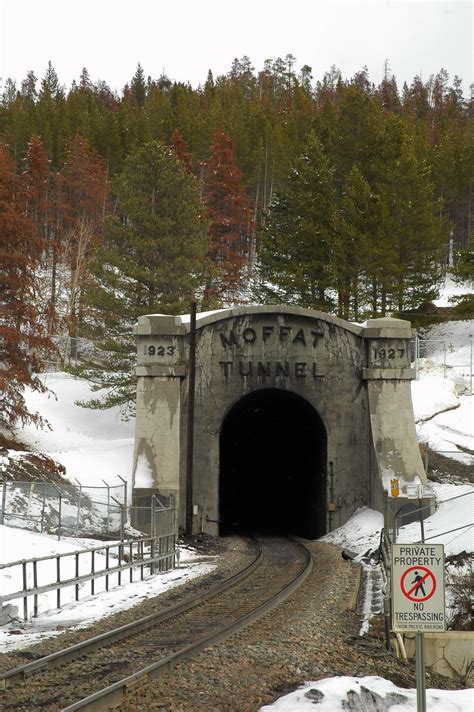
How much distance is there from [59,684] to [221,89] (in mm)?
109735

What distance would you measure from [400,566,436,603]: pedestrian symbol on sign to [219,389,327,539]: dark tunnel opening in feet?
74.1

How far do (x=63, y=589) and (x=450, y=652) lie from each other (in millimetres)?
7969

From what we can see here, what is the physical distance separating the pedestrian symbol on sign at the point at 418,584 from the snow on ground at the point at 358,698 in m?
2.42

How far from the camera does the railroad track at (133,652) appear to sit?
364 inches

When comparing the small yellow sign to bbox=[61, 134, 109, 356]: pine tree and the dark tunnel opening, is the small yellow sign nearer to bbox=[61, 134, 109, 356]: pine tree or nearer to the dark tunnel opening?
the dark tunnel opening

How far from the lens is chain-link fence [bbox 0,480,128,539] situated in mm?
21906

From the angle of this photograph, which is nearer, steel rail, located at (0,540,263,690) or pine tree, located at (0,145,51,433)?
steel rail, located at (0,540,263,690)

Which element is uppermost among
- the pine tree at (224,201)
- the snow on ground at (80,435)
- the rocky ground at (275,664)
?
the pine tree at (224,201)

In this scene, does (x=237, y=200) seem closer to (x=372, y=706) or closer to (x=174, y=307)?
(x=174, y=307)

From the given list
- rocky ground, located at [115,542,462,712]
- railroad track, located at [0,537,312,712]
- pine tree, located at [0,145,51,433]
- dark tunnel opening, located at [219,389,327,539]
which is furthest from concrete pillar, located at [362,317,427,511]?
pine tree, located at [0,145,51,433]

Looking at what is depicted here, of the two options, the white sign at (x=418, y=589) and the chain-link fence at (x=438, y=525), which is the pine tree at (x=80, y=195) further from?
the white sign at (x=418, y=589)

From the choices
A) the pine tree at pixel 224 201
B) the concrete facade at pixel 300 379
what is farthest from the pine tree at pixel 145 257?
the pine tree at pixel 224 201

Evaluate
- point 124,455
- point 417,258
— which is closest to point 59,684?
point 124,455

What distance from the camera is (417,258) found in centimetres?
4731
